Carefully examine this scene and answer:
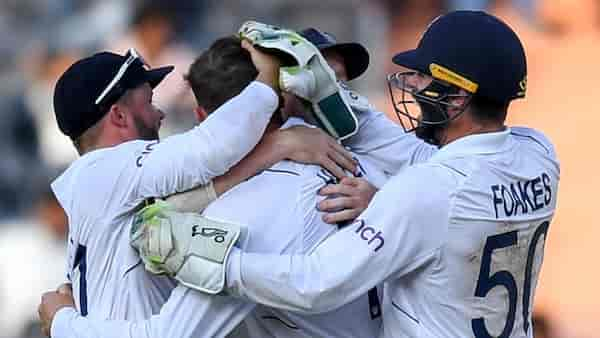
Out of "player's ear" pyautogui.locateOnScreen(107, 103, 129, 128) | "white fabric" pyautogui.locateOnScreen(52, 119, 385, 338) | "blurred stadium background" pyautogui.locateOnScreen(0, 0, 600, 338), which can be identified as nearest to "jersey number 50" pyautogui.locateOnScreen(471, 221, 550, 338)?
"white fabric" pyautogui.locateOnScreen(52, 119, 385, 338)

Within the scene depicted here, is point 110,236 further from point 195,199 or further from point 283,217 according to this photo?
point 283,217

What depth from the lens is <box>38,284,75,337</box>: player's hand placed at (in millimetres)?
3379

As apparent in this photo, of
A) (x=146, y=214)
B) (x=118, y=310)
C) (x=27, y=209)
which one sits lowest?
(x=27, y=209)

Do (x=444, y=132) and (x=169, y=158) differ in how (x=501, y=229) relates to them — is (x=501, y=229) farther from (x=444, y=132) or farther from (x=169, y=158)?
(x=169, y=158)

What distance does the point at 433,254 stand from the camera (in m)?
2.93

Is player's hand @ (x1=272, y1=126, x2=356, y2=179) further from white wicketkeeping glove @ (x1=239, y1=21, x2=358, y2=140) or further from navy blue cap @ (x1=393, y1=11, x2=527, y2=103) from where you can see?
navy blue cap @ (x1=393, y1=11, x2=527, y2=103)

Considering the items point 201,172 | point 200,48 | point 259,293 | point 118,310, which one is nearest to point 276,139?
point 201,172

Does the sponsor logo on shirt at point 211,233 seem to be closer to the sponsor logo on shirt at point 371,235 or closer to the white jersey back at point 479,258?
the sponsor logo on shirt at point 371,235

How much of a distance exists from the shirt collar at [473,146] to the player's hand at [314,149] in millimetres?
246

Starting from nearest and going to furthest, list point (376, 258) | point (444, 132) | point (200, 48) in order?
point (376, 258) → point (444, 132) → point (200, 48)

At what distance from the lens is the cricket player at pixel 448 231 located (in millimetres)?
2900

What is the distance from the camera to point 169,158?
10.1ft

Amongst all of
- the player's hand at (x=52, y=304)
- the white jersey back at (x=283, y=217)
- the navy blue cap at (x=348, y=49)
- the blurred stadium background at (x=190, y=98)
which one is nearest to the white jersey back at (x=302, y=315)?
the white jersey back at (x=283, y=217)

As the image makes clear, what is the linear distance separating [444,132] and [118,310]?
3.07 feet
